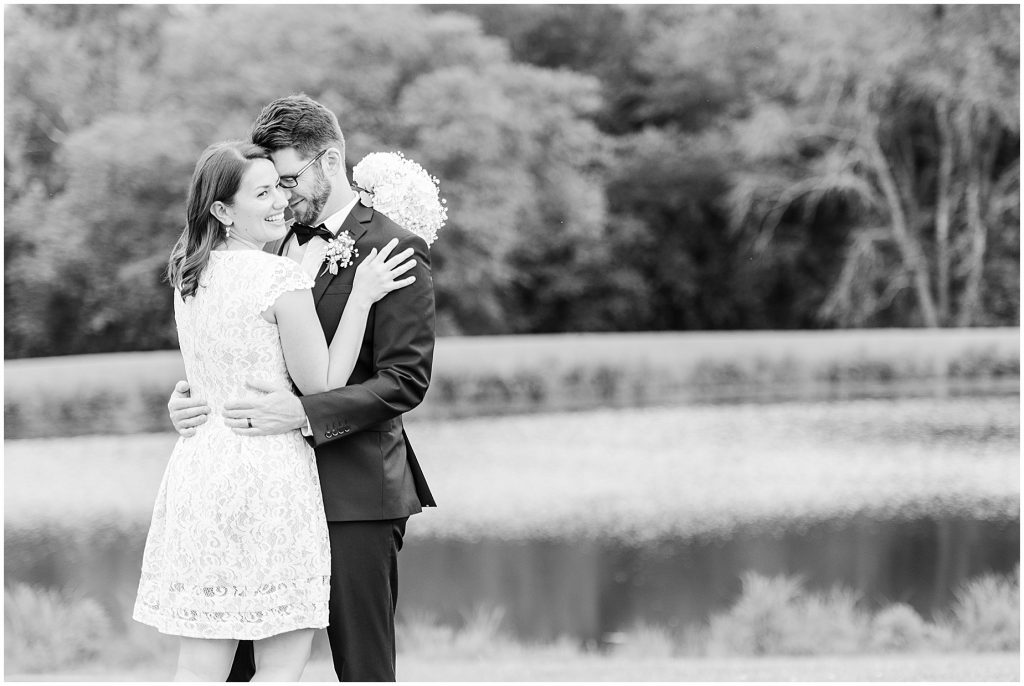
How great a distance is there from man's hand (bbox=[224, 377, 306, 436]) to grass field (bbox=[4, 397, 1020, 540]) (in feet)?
21.5

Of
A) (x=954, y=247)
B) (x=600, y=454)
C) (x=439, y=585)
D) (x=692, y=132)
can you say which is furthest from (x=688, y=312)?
(x=439, y=585)

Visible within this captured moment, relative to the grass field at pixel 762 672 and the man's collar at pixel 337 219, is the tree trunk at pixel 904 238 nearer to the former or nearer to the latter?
the grass field at pixel 762 672

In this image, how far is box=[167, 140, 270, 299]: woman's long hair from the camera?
6.77ft

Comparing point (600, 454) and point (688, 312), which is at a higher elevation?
point (688, 312)

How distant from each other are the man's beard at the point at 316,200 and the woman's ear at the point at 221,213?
0.68ft

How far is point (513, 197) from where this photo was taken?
12.0 m

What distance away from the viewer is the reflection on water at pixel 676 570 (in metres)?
7.62

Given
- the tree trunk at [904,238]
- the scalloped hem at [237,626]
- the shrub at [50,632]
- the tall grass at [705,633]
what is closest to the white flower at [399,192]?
the scalloped hem at [237,626]

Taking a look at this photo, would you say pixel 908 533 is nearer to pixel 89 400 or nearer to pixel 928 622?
pixel 928 622

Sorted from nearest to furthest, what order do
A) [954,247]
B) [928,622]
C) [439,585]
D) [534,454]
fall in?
[928,622], [439,585], [534,454], [954,247]

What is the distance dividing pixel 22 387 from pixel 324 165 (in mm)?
8635

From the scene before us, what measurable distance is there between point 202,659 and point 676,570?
641cm

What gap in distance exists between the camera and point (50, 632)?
677cm

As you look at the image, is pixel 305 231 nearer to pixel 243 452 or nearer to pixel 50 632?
pixel 243 452
